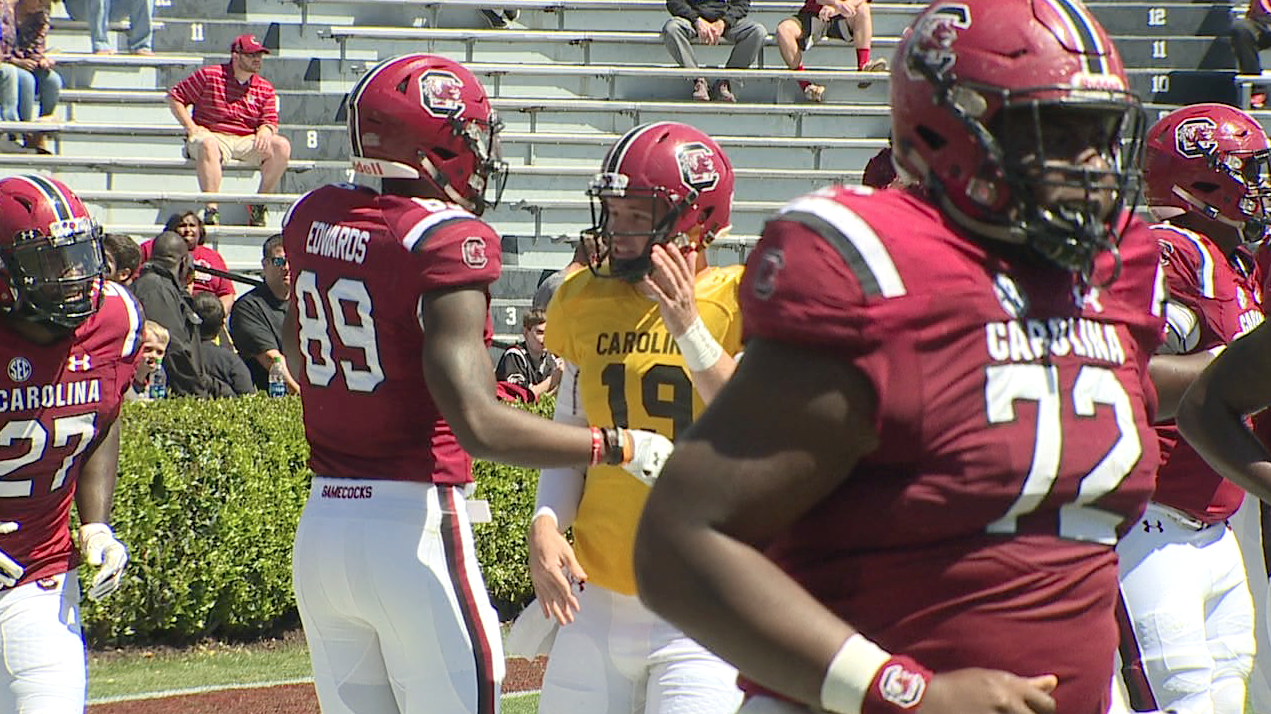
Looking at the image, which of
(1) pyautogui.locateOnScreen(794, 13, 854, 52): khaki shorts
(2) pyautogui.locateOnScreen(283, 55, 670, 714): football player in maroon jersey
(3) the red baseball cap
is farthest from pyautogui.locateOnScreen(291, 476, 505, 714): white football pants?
(1) pyautogui.locateOnScreen(794, 13, 854, 52): khaki shorts

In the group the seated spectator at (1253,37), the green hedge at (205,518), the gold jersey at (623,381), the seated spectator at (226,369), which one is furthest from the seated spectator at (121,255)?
the seated spectator at (1253,37)

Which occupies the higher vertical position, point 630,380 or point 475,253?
A: point 475,253

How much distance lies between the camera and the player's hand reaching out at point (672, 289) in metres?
3.66

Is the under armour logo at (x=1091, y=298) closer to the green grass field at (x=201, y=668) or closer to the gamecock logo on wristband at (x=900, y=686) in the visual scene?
the gamecock logo on wristband at (x=900, y=686)

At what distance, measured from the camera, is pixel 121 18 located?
14961 millimetres

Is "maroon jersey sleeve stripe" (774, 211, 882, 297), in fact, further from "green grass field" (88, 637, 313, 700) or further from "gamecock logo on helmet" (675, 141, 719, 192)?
"green grass field" (88, 637, 313, 700)

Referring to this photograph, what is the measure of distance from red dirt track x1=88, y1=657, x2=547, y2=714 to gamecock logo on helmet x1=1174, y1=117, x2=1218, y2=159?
3.65m

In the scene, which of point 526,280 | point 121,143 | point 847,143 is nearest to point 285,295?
point 526,280

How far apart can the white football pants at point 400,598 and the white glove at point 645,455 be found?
478 millimetres

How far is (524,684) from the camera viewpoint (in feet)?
23.3

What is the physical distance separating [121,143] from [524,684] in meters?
8.40

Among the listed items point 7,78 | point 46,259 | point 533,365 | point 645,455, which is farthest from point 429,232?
point 7,78

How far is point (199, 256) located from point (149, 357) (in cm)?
281

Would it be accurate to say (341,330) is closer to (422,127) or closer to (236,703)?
(422,127)
